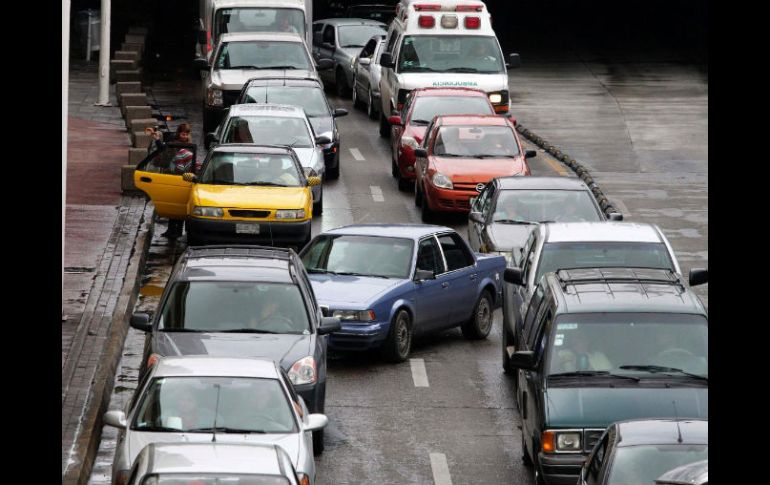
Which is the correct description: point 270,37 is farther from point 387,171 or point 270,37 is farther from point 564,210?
point 564,210

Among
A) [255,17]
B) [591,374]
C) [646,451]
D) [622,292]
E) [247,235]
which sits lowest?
[247,235]

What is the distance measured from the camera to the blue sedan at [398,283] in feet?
58.0

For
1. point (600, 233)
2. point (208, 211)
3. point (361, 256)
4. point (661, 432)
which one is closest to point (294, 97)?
point (208, 211)

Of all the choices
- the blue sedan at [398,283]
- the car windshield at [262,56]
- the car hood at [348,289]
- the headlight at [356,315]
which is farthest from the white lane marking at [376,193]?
the headlight at [356,315]

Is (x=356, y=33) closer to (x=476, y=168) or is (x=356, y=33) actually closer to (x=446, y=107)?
(x=446, y=107)

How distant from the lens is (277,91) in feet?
99.9

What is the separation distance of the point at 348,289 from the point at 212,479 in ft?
26.3

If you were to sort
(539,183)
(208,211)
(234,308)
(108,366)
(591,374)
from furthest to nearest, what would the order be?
(208,211) < (539,183) < (108,366) < (234,308) < (591,374)

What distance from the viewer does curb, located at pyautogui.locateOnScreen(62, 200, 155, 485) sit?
46.2 ft

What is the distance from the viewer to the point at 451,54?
111 ft

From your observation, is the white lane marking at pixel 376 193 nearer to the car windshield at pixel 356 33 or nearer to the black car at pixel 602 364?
the car windshield at pixel 356 33

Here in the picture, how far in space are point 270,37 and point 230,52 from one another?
3.12 feet
